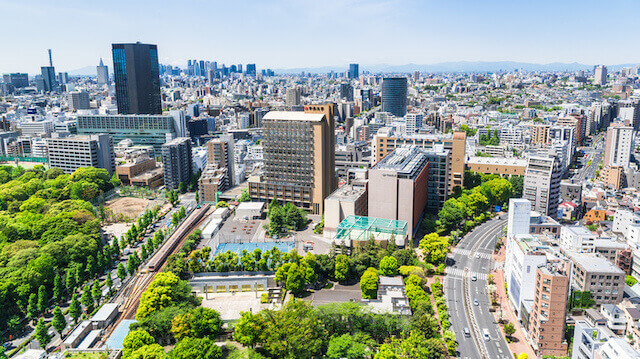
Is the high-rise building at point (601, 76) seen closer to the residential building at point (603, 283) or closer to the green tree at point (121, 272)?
the residential building at point (603, 283)

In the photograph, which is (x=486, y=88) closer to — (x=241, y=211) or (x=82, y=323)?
(x=241, y=211)

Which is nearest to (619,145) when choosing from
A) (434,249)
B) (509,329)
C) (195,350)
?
(434,249)

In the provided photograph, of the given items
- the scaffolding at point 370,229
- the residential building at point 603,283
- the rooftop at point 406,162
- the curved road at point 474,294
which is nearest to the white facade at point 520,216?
the curved road at point 474,294

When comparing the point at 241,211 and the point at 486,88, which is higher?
the point at 486,88

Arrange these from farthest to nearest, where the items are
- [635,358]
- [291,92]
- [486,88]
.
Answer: [486,88], [291,92], [635,358]

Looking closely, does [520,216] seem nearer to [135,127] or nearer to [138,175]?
[138,175]

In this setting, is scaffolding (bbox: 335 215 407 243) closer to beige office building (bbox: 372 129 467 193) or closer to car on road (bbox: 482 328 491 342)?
car on road (bbox: 482 328 491 342)

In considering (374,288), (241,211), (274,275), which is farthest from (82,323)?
(241,211)
